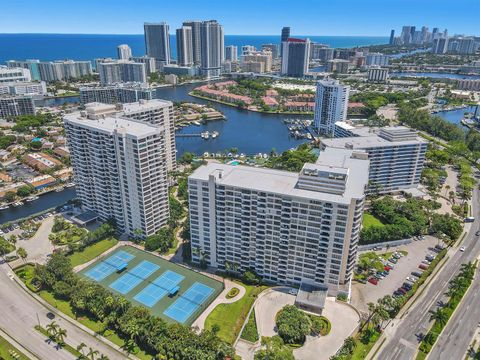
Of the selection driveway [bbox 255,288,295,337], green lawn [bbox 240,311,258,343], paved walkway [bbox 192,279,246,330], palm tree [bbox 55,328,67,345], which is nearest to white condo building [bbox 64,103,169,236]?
paved walkway [bbox 192,279,246,330]

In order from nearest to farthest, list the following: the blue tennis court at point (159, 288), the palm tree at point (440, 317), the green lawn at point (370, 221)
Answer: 1. the palm tree at point (440, 317)
2. the blue tennis court at point (159, 288)
3. the green lawn at point (370, 221)

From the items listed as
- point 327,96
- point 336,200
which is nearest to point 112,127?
point 336,200

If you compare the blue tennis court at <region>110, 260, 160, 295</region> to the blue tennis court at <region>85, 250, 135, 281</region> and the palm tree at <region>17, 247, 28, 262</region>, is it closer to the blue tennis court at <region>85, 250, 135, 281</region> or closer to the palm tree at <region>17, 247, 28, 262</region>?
the blue tennis court at <region>85, 250, 135, 281</region>

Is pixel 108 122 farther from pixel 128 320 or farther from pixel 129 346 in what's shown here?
pixel 129 346

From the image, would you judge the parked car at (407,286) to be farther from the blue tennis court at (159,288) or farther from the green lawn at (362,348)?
the blue tennis court at (159,288)

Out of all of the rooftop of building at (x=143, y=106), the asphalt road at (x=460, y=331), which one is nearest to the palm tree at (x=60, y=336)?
the asphalt road at (x=460, y=331)

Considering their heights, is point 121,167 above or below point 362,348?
above

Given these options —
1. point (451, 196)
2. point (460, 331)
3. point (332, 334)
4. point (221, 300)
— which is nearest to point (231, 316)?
point (221, 300)

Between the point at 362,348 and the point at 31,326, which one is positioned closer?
the point at 362,348
